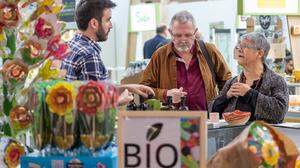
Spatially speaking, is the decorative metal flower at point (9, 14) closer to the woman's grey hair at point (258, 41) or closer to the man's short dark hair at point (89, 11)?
the man's short dark hair at point (89, 11)

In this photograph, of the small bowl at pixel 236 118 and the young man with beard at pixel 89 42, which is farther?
the small bowl at pixel 236 118

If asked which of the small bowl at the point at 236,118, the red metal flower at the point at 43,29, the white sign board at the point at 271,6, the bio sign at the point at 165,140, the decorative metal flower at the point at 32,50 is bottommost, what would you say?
the small bowl at the point at 236,118

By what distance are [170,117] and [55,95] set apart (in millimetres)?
353

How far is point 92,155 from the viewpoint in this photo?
168 centimetres

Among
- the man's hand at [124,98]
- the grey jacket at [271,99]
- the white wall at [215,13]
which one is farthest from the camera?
the white wall at [215,13]

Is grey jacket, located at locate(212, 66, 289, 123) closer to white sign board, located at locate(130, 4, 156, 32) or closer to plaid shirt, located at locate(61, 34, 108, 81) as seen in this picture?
plaid shirt, located at locate(61, 34, 108, 81)

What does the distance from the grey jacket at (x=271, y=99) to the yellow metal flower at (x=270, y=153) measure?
222 centimetres

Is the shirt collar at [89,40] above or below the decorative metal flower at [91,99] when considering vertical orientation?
above

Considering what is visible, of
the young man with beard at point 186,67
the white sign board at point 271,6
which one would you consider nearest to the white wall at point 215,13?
the white sign board at point 271,6

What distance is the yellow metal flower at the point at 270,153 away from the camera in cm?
159

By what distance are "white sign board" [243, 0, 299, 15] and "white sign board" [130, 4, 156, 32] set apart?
5103 mm

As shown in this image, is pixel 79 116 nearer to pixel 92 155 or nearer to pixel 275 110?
pixel 92 155

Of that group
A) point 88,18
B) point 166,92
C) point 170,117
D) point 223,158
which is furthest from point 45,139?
point 166,92

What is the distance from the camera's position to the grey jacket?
3.80m
